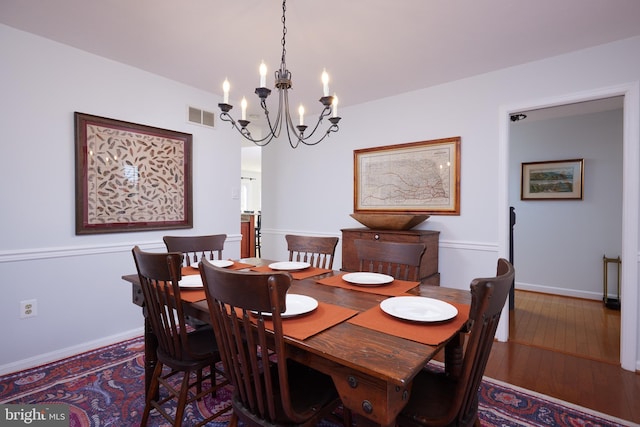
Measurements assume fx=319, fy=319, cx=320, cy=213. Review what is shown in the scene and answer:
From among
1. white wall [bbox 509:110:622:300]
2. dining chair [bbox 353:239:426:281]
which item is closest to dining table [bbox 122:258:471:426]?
dining chair [bbox 353:239:426:281]

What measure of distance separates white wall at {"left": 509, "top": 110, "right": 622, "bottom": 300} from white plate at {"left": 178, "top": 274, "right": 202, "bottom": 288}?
438cm

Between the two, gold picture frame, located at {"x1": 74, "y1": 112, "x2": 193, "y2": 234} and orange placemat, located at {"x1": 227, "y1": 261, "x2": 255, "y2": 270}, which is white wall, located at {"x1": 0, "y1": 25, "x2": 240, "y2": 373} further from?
orange placemat, located at {"x1": 227, "y1": 261, "x2": 255, "y2": 270}

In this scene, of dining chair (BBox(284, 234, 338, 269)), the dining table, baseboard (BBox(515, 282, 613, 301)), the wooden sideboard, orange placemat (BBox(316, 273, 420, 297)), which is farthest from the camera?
baseboard (BBox(515, 282, 613, 301))

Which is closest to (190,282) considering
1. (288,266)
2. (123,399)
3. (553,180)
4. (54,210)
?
(288,266)

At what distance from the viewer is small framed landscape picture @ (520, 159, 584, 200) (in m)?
4.02

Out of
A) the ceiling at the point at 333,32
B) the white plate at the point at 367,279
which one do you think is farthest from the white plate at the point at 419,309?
the ceiling at the point at 333,32

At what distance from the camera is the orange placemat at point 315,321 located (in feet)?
3.56

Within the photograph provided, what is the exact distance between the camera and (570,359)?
8.06 feet

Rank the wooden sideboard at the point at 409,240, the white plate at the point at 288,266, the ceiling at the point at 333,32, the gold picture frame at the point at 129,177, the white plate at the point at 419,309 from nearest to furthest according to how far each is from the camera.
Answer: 1. the white plate at the point at 419,309
2. the ceiling at the point at 333,32
3. the white plate at the point at 288,266
4. the gold picture frame at the point at 129,177
5. the wooden sideboard at the point at 409,240

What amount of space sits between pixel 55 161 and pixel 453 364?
9.74 ft

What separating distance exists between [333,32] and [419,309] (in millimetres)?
1888

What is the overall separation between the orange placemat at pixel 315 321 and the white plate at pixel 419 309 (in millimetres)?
159

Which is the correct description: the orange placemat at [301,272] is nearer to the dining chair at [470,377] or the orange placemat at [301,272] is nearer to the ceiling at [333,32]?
the dining chair at [470,377]

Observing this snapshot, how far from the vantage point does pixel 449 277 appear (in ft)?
10.1
